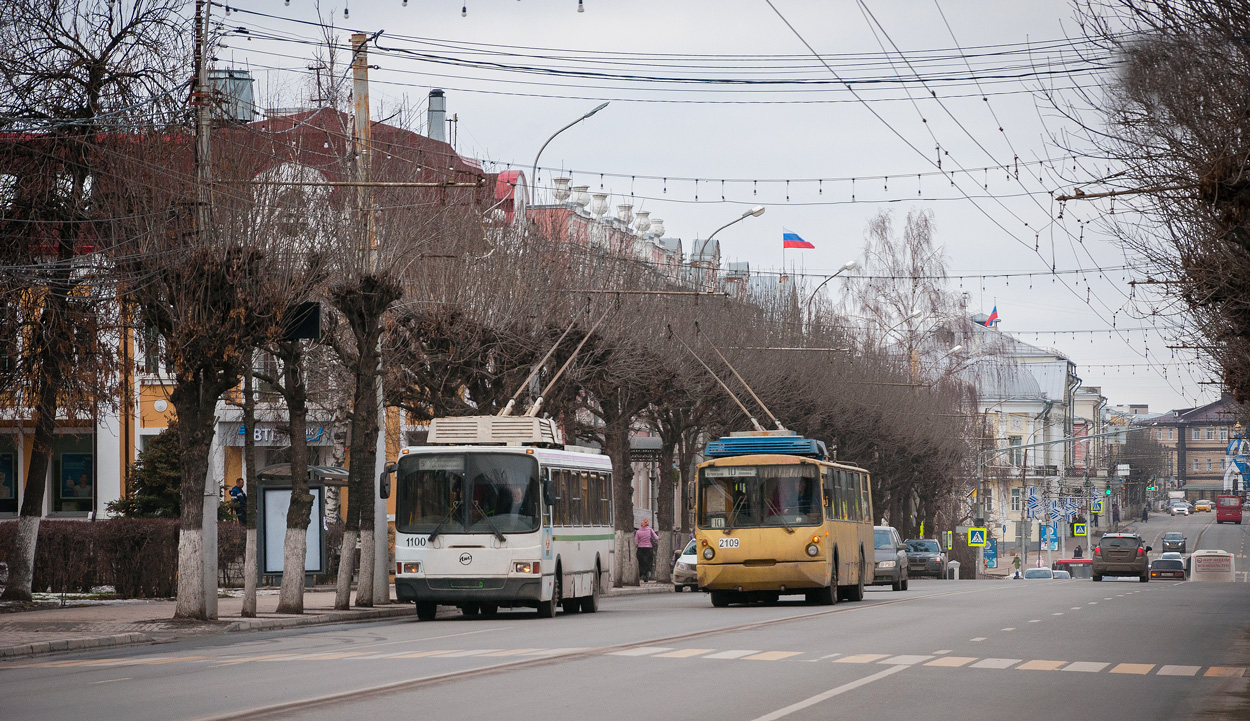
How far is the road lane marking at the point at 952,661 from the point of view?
15953 mm

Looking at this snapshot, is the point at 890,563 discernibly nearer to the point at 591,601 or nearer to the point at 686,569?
the point at 686,569

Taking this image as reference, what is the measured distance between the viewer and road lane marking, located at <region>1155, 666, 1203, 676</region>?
15633 mm

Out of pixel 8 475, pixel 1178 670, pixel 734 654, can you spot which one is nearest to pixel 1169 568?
pixel 8 475

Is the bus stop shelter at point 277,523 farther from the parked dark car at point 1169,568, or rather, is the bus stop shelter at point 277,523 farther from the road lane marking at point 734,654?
the parked dark car at point 1169,568

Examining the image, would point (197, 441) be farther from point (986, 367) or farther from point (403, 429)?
point (986, 367)

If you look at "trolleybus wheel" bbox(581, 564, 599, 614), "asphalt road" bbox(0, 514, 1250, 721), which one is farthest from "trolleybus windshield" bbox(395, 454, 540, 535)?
"trolleybus wheel" bbox(581, 564, 599, 614)

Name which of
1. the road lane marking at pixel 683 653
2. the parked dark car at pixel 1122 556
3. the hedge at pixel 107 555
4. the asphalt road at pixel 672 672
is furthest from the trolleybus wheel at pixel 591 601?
the parked dark car at pixel 1122 556

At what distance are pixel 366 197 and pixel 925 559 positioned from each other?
137 feet

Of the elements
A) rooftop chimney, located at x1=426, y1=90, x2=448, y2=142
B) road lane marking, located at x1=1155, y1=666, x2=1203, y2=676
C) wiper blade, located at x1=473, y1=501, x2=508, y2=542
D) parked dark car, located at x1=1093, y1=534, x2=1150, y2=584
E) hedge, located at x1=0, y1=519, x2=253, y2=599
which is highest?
rooftop chimney, located at x1=426, y1=90, x2=448, y2=142

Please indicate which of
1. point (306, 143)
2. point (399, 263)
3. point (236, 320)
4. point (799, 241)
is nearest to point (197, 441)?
point (236, 320)

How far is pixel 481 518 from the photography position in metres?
24.9

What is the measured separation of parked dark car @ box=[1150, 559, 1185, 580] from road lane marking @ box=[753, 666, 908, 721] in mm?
50851

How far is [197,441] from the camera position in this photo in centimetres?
2306

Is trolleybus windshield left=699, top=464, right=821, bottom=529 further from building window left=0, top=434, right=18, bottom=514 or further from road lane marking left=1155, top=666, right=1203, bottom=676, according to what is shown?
building window left=0, top=434, right=18, bottom=514
